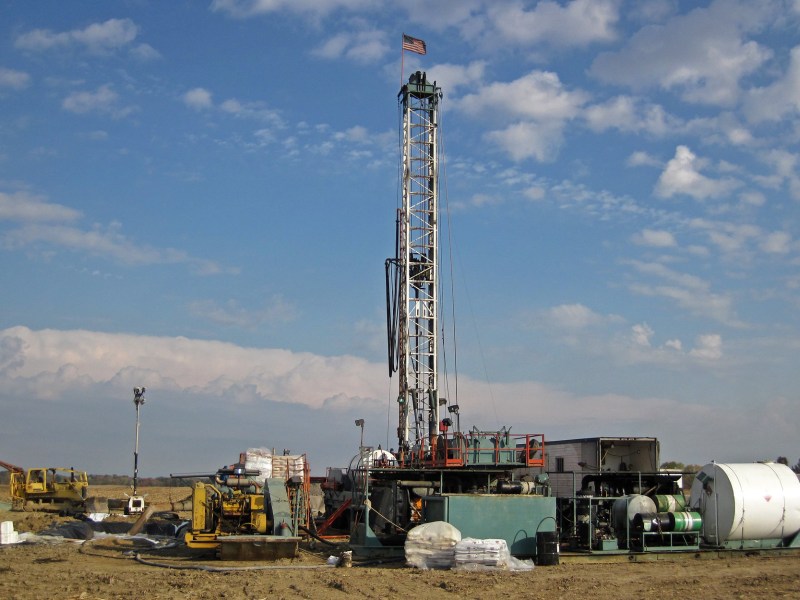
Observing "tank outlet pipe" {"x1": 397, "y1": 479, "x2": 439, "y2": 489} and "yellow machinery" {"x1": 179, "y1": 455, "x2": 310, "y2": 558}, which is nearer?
"yellow machinery" {"x1": 179, "y1": 455, "x2": 310, "y2": 558}

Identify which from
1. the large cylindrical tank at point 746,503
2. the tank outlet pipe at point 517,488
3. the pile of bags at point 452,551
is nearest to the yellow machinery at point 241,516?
the pile of bags at point 452,551

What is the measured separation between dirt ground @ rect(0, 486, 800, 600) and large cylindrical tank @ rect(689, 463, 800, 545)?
1.02m

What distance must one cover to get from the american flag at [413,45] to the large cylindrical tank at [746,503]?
21605 millimetres

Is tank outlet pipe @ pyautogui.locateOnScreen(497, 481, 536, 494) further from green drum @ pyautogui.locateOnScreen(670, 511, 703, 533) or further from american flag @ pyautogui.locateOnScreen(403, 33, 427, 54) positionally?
american flag @ pyautogui.locateOnScreen(403, 33, 427, 54)

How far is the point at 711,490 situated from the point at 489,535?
7192 millimetres

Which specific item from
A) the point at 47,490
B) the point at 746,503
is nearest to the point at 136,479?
the point at 47,490

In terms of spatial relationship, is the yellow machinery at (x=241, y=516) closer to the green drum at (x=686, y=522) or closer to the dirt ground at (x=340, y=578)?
the dirt ground at (x=340, y=578)

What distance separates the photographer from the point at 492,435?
958 inches

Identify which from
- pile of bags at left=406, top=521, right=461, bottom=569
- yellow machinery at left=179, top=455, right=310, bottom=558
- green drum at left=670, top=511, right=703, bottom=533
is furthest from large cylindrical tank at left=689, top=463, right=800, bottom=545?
yellow machinery at left=179, top=455, right=310, bottom=558

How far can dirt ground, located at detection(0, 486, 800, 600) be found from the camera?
54.6ft

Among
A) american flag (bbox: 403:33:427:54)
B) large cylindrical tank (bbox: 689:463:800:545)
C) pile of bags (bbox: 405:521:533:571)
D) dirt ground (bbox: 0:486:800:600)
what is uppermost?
american flag (bbox: 403:33:427:54)

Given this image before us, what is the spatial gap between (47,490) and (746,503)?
29957mm

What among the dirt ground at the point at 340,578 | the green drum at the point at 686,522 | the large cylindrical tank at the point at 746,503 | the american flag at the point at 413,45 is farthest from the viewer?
the american flag at the point at 413,45

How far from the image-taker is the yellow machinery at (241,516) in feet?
→ 69.5
